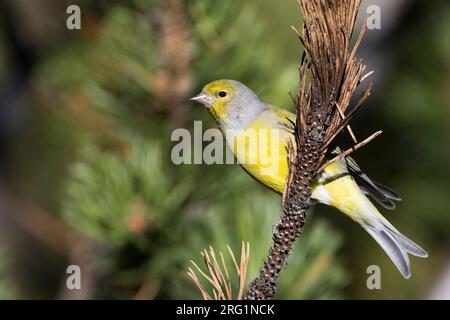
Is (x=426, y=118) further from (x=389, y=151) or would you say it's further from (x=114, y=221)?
(x=114, y=221)

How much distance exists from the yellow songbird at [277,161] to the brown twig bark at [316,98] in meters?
0.88

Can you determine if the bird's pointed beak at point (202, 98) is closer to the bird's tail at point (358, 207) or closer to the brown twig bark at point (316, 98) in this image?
the bird's tail at point (358, 207)

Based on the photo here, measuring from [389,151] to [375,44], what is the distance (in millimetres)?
611

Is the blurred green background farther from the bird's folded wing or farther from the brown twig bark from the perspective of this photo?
the brown twig bark

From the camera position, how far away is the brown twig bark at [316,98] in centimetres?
131

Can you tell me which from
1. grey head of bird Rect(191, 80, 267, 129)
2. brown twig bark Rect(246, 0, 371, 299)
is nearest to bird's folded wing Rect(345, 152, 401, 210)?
grey head of bird Rect(191, 80, 267, 129)

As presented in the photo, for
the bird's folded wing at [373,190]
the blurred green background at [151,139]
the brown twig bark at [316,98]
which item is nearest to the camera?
the brown twig bark at [316,98]

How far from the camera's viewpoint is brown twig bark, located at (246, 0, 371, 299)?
1313 mm

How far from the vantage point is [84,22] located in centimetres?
244

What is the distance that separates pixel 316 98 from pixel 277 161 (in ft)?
3.16

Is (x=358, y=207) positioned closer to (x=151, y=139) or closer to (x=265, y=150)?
(x=265, y=150)

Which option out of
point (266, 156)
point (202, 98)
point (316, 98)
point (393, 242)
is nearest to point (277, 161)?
point (266, 156)

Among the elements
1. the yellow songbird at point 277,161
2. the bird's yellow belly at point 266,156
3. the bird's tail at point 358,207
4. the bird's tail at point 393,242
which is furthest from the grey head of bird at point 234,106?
the bird's tail at point 393,242

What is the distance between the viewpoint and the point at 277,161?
2.31m
